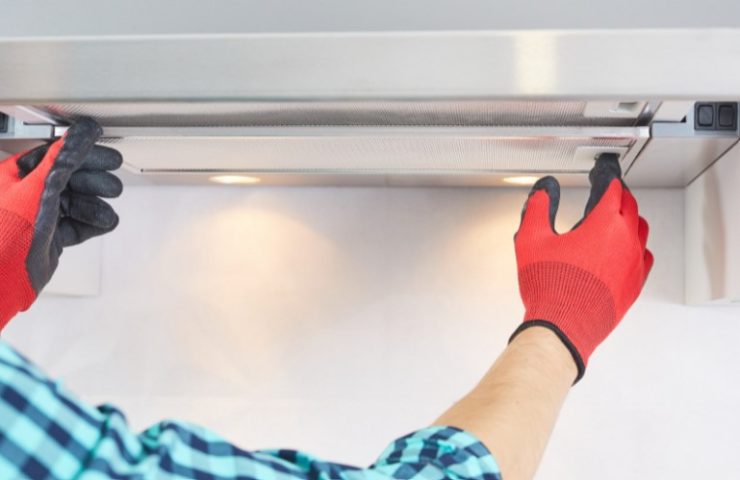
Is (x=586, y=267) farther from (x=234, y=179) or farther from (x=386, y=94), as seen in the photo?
(x=234, y=179)

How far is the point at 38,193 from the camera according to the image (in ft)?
2.52

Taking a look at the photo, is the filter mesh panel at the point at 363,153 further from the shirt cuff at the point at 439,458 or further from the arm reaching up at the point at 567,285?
the shirt cuff at the point at 439,458

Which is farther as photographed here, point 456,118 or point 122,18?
point 122,18

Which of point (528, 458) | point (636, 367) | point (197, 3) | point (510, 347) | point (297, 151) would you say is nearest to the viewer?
point (528, 458)

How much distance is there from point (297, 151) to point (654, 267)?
1.57 ft

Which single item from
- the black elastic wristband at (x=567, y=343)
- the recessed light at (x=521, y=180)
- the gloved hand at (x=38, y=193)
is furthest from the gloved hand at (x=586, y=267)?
the gloved hand at (x=38, y=193)

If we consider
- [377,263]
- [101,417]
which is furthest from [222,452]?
[377,263]

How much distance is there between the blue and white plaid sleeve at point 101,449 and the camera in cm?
35

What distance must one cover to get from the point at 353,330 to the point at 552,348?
1.23 ft

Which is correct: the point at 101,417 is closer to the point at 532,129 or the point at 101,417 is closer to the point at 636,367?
the point at 532,129

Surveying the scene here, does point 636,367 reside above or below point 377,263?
below

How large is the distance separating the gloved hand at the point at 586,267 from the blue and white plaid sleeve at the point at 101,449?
12.4 inches

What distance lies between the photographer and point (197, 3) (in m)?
1.20

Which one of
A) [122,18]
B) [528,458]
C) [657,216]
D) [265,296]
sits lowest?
[528,458]
